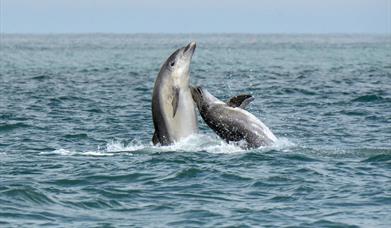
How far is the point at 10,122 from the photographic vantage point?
86.7 feet

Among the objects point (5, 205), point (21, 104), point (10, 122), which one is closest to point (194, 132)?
point (5, 205)

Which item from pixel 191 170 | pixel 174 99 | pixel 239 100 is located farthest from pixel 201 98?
pixel 191 170

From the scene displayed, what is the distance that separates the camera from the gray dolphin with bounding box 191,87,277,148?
767 inches

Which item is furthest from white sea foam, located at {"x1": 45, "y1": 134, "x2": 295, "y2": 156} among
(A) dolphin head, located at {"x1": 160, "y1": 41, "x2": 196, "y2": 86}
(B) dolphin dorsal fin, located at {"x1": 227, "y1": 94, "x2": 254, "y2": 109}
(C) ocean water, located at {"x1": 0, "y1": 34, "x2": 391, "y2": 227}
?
(A) dolphin head, located at {"x1": 160, "y1": 41, "x2": 196, "y2": 86}

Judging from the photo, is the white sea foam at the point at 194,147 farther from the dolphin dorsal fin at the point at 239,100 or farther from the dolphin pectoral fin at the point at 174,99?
the dolphin dorsal fin at the point at 239,100

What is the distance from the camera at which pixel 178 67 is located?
2034cm

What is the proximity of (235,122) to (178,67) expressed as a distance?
1.77m

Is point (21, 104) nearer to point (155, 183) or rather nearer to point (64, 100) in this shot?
point (64, 100)

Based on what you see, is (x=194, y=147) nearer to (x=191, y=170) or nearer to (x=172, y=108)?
(x=172, y=108)

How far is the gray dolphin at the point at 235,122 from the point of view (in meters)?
19.5

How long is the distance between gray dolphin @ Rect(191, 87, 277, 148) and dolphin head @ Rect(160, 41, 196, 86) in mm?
641

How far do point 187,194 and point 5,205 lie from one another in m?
2.74

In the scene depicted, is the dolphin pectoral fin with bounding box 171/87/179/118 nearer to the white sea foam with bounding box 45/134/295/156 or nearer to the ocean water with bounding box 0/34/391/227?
the white sea foam with bounding box 45/134/295/156

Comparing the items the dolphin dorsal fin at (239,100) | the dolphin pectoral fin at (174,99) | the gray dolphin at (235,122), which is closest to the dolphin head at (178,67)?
the dolphin pectoral fin at (174,99)
